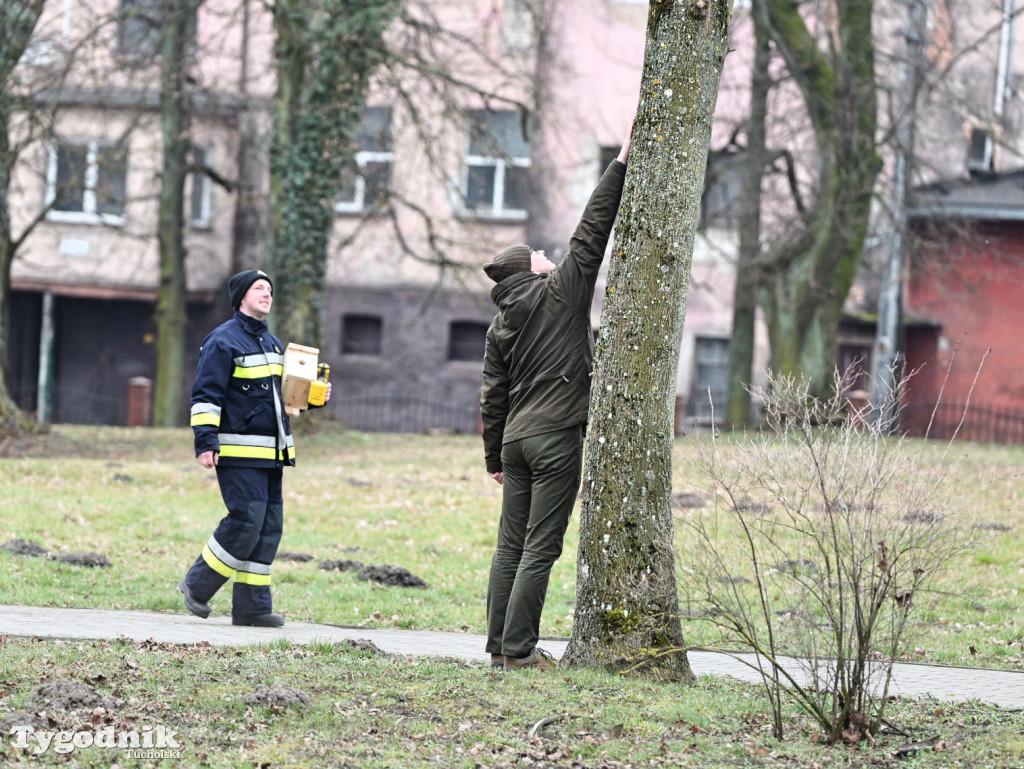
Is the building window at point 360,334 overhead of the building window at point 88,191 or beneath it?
beneath

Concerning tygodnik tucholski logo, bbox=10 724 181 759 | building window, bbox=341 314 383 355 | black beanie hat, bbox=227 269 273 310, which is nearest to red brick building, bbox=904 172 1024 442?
building window, bbox=341 314 383 355

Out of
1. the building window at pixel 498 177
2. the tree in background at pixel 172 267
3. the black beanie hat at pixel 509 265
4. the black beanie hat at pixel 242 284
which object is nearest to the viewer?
the black beanie hat at pixel 509 265

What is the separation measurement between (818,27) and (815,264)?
4804 mm

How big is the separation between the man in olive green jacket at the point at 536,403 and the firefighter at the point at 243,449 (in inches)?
72.4

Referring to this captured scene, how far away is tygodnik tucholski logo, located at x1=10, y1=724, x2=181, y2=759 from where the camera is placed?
16.1 feet

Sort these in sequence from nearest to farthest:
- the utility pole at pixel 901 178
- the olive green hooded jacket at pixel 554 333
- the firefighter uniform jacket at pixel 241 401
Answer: the olive green hooded jacket at pixel 554 333 < the firefighter uniform jacket at pixel 241 401 < the utility pole at pixel 901 178

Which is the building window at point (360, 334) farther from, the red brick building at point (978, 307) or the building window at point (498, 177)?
the red brick building at point (978, 307)

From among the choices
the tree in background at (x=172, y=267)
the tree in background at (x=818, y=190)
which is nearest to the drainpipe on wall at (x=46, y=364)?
the tree in background at (x=172, y=267)

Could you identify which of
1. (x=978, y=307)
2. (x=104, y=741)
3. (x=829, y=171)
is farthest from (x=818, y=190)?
(x=104, y=741)

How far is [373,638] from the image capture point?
7.89 m

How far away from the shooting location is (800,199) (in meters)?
22.9

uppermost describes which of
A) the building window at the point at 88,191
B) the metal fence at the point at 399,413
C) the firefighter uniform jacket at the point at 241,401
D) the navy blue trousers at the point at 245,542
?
the building window at the point at 88,191

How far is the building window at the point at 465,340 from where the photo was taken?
30797 millimetres

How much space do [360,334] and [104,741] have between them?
26232mm
